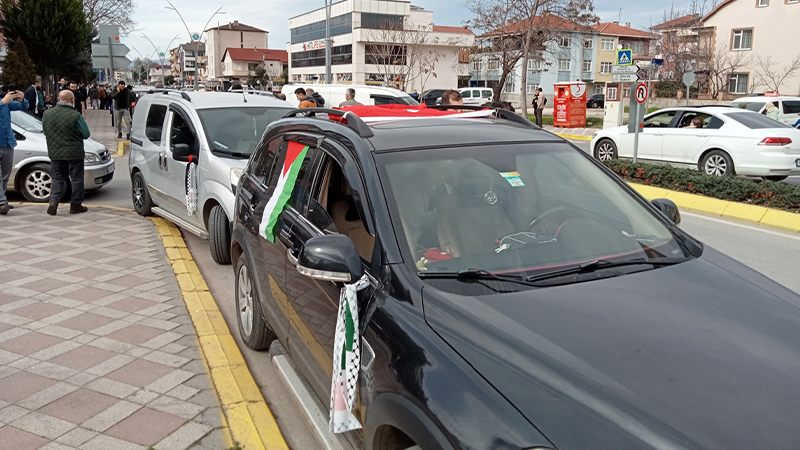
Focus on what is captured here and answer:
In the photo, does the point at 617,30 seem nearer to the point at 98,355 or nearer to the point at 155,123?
the point at 155,123

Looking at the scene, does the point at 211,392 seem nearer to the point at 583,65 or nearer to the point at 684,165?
the point at 684,165

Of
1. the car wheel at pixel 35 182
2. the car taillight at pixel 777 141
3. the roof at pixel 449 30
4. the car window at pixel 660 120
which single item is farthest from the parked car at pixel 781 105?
the roof at pixel 449 30

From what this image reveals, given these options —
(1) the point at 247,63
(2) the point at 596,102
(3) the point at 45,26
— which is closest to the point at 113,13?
(3) the point at 45,26

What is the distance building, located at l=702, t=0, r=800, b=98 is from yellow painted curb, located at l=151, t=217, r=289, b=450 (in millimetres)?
48888

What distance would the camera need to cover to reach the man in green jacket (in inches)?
365

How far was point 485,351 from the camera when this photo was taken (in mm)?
2148

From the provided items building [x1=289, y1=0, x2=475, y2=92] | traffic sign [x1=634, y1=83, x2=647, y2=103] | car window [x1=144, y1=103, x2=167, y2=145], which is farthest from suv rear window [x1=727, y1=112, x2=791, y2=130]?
building [x1=289, y1=0, x2=475, y2=92]

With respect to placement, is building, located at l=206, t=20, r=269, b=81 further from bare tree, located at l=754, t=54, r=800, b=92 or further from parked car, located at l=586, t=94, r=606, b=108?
bare tree, located at l=754, t=54, r=800, b=92

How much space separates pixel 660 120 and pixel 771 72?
134 ft

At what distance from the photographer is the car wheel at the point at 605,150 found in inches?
625

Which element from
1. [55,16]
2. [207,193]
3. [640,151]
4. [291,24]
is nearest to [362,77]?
[291,24]

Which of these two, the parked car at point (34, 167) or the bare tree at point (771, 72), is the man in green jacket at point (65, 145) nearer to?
the parked car at point (34, 167)

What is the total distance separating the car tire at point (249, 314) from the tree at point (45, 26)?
4081cm

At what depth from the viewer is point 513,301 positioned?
8.08 ft
